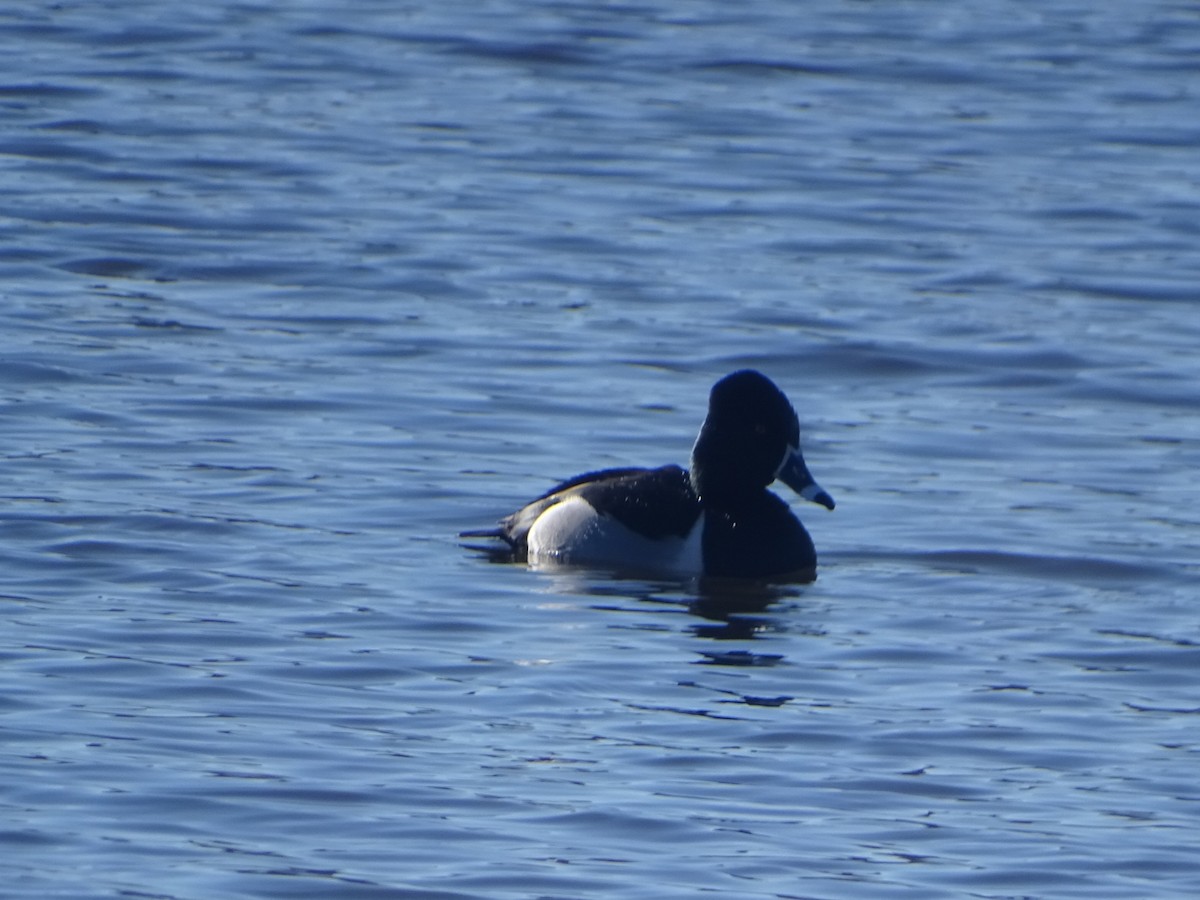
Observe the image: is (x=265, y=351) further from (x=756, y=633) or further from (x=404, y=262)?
(x=756, y=633)

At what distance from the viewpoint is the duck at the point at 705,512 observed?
407 inches

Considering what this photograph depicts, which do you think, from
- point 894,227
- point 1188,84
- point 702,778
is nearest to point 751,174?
point 894,227

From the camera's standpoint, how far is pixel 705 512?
1055 centimetres

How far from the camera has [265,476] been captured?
11.3m

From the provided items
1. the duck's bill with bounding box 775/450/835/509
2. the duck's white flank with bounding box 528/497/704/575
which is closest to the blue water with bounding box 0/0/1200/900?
the duck's white flank with bounding box 528/497/704/575

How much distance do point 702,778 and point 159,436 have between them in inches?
201

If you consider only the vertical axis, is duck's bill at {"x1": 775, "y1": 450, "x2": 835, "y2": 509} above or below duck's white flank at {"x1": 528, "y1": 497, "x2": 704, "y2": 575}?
above

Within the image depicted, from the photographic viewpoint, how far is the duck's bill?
1073 centimetres

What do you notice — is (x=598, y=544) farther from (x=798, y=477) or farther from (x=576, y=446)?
(x=576, y=446)

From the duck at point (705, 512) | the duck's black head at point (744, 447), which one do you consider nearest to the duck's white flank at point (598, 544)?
the duck at point (705, 512)

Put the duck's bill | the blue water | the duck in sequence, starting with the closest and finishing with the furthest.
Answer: the blue water, the duck, the duck's bill

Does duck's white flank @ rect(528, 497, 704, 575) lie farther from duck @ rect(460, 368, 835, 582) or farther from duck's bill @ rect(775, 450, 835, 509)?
duck's bill @ rect(775, 450, 835, 509)

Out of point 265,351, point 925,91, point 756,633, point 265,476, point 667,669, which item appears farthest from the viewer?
point 925,91

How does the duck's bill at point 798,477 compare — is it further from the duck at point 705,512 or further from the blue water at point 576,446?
the blue water at point 576,446
